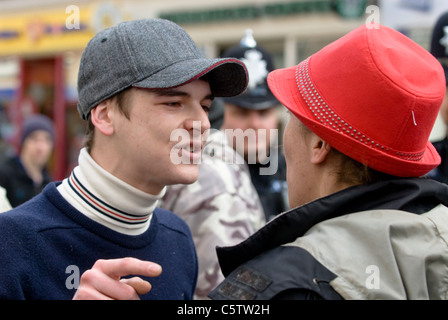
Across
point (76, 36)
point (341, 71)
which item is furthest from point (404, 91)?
point (76, 36)

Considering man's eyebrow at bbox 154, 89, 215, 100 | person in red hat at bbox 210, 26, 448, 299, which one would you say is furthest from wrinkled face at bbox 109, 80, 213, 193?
person in red hat at bbox 210, 26, 448, 299

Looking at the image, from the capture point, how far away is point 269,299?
1169 mm

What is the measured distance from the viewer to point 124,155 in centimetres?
179

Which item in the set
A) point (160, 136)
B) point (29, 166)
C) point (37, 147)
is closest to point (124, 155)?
point (160, 136)

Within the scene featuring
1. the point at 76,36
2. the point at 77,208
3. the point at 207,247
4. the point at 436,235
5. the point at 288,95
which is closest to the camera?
the point at 436,235

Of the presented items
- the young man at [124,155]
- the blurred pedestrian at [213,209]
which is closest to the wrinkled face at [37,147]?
the blurred pedestrian at [213,209]

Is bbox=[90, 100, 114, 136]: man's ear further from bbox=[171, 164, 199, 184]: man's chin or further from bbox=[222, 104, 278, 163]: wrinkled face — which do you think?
bbox=[222, 104, 278, 163]: wrinkled face

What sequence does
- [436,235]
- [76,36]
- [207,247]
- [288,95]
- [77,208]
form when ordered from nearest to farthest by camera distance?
[436,235] → [288,95] → [77,208] → [207,247] → [76,36]

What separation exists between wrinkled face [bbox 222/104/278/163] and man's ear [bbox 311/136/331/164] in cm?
215

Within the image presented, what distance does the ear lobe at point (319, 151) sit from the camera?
145 cm

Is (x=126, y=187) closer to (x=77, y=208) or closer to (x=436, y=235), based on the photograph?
(x=77, y=208)

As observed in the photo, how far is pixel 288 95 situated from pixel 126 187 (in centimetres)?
63

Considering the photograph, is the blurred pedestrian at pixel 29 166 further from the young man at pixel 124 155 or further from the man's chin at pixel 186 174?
the man's chin at pixel 186 174

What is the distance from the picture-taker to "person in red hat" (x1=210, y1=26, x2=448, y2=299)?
3.92ft
